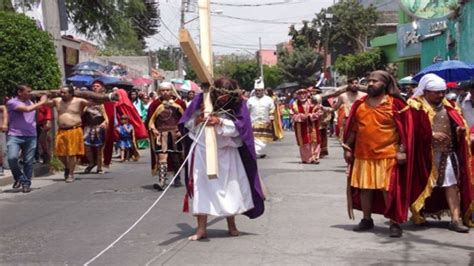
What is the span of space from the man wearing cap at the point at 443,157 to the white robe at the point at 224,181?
6.15ft

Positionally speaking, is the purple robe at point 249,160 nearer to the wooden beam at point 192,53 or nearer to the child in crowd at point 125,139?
the wooden beam at point 192,53

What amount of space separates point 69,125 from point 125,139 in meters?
5.53

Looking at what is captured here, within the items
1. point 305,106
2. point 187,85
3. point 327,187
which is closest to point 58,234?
point 327,187

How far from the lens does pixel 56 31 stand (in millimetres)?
18016

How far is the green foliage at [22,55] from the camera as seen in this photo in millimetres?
15203

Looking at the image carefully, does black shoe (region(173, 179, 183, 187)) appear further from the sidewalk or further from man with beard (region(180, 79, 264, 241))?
man with beard (region(180, 79, 264, 241))

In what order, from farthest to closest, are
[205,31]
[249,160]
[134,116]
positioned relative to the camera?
[134,116], [249,160], [205,31]

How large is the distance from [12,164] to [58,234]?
4.50m

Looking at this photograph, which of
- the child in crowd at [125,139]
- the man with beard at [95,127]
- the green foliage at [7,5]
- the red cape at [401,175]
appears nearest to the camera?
the red cape at [401,175]

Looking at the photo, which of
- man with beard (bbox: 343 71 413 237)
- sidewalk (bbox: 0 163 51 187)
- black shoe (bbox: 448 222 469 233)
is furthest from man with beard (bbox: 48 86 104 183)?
black shoe (bbox: 448 222 469 233)

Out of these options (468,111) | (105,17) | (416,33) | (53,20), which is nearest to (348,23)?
→ (416,33)

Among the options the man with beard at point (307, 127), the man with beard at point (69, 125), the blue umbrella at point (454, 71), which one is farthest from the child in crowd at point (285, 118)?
the man with beard at point (69, 125)

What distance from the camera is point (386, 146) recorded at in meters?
8.23

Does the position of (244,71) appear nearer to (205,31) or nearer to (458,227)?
(458,227)
